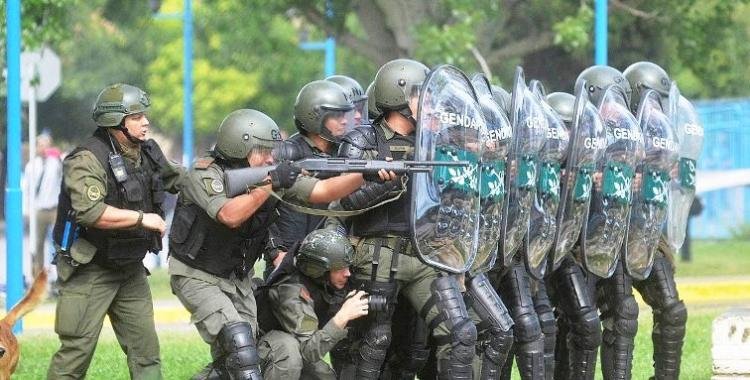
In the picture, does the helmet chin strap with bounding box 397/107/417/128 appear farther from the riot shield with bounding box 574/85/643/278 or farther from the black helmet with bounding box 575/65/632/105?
the black helmet with bounding box 575/65/632/105

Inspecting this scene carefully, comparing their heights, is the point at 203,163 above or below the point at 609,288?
above

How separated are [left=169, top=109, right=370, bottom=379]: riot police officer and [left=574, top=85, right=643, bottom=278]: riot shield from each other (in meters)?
1.89

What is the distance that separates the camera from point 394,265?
27.4ft

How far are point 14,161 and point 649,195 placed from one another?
17.2ft

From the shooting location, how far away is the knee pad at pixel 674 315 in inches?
394

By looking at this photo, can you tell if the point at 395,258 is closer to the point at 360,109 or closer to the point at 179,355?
the point at 360,109

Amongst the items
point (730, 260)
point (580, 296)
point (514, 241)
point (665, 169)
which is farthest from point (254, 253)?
point (730, 260)

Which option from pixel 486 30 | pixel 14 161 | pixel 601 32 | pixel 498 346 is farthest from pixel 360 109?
pixel 486 30

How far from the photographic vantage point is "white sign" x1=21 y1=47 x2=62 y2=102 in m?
16.6

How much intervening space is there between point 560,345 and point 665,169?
1.22m

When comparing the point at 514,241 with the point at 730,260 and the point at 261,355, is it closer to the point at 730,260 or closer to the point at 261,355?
the point at 261,355

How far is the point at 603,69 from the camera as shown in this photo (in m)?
10.4

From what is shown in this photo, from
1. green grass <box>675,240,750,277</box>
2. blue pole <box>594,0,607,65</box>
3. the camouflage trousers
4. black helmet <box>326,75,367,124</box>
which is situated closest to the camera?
the camouflage trousers

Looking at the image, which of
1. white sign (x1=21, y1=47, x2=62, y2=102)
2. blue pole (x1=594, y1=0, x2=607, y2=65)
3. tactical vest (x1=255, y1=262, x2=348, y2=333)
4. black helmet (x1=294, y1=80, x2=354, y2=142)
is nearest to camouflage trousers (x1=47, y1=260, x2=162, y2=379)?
tactical vest (x1=255, y1=262, x2=348, y2=333)
